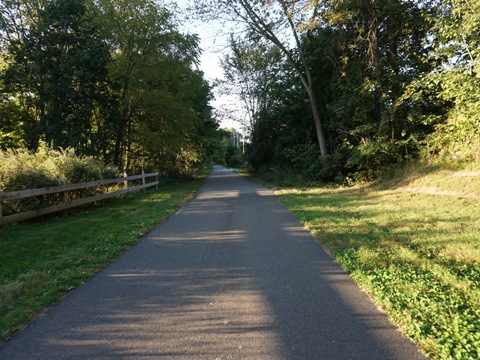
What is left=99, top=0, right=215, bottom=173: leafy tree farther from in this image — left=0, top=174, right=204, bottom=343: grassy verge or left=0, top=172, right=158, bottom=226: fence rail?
left=0, top=174, right=204, bottom=343: grassy verge

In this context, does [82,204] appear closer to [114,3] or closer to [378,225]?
[378,225]

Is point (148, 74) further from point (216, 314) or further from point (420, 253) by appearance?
point (216, 314)

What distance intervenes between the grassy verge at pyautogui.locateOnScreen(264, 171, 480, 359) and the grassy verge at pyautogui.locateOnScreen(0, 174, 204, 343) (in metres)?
3.79

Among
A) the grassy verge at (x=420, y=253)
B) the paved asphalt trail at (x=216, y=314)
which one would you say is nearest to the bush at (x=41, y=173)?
the paved asphalt trail at (x=216, y=314)

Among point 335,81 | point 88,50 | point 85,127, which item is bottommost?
point 85,127

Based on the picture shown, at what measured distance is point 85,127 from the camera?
17.0 metres

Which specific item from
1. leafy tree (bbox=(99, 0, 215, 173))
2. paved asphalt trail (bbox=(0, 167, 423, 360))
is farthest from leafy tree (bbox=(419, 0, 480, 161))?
leafy tree (bbox=(99, 0, 215, 173))

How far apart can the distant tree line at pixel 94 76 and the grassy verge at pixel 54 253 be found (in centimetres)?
918

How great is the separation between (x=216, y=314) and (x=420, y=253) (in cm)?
348

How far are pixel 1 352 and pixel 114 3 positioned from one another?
1918 centimetres

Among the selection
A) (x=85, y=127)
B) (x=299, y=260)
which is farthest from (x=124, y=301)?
(x=85, y=127)

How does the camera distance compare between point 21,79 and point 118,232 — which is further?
point 21,79

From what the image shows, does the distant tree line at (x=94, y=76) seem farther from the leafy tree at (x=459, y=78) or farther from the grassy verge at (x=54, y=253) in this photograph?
the leafy tree at (x=459, y=78)

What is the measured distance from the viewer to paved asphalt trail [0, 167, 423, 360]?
2.74m
